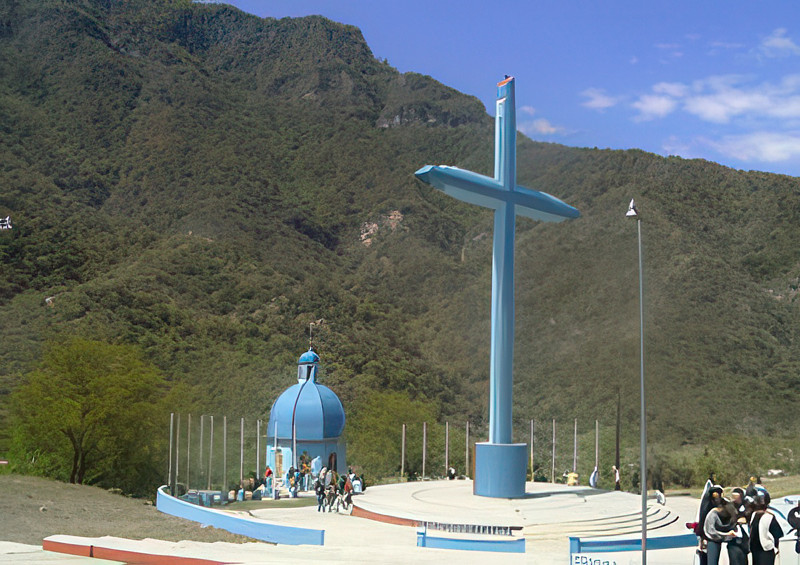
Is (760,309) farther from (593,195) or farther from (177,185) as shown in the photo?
(177,185)

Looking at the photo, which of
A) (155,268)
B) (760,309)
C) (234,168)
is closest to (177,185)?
(234,168)

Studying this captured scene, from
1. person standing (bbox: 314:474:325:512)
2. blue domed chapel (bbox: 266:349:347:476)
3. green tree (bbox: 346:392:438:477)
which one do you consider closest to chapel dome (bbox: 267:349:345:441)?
blue domed chapel (bbox: 266:349:347:476)

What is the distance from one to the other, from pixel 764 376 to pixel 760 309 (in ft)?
25.9

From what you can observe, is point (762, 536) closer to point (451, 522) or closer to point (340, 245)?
point (451, 522)

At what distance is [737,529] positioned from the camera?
1181 centimetres

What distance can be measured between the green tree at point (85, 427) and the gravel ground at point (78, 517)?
14.5ft

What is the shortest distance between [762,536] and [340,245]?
3037 inches

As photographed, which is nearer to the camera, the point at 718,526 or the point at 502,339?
the point at 718,526

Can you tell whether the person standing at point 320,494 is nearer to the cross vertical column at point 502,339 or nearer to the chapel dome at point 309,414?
the cross vertical column at point 502,339

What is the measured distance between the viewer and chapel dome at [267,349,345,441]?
28406 millimetres

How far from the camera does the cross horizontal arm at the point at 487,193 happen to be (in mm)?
22609

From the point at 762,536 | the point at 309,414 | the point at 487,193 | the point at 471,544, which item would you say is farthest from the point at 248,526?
the point at 762,536

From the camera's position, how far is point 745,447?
42188 mm

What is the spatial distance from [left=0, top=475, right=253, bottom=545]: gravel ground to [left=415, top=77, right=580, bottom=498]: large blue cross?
7.53 metres
